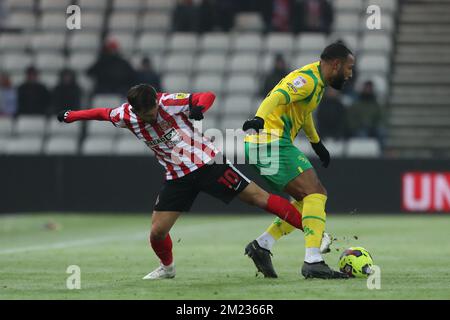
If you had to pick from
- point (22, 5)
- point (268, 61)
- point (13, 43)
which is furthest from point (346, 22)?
point (22, 5)

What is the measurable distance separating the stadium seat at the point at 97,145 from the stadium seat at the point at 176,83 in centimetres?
172

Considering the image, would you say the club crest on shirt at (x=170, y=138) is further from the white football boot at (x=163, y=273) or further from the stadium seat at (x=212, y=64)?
the stadium seat at (x=212, y=64)

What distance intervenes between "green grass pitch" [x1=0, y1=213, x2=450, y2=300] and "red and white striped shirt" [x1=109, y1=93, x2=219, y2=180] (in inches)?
40.0

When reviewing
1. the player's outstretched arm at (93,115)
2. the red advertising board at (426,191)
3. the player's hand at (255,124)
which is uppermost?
the player's hand at (255,124)

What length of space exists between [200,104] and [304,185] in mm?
1158

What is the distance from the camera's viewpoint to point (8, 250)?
13.8 metres

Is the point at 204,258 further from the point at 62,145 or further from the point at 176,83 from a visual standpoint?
the point at 176,83

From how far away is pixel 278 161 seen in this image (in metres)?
9.77

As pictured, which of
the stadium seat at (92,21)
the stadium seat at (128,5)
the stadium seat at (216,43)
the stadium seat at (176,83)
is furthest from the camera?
the stadium seat at (128,5)

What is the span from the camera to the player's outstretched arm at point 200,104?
930 centimetres

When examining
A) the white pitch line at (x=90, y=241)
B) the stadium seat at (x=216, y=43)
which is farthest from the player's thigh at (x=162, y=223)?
the stadium seat at (x=216, y=43)
